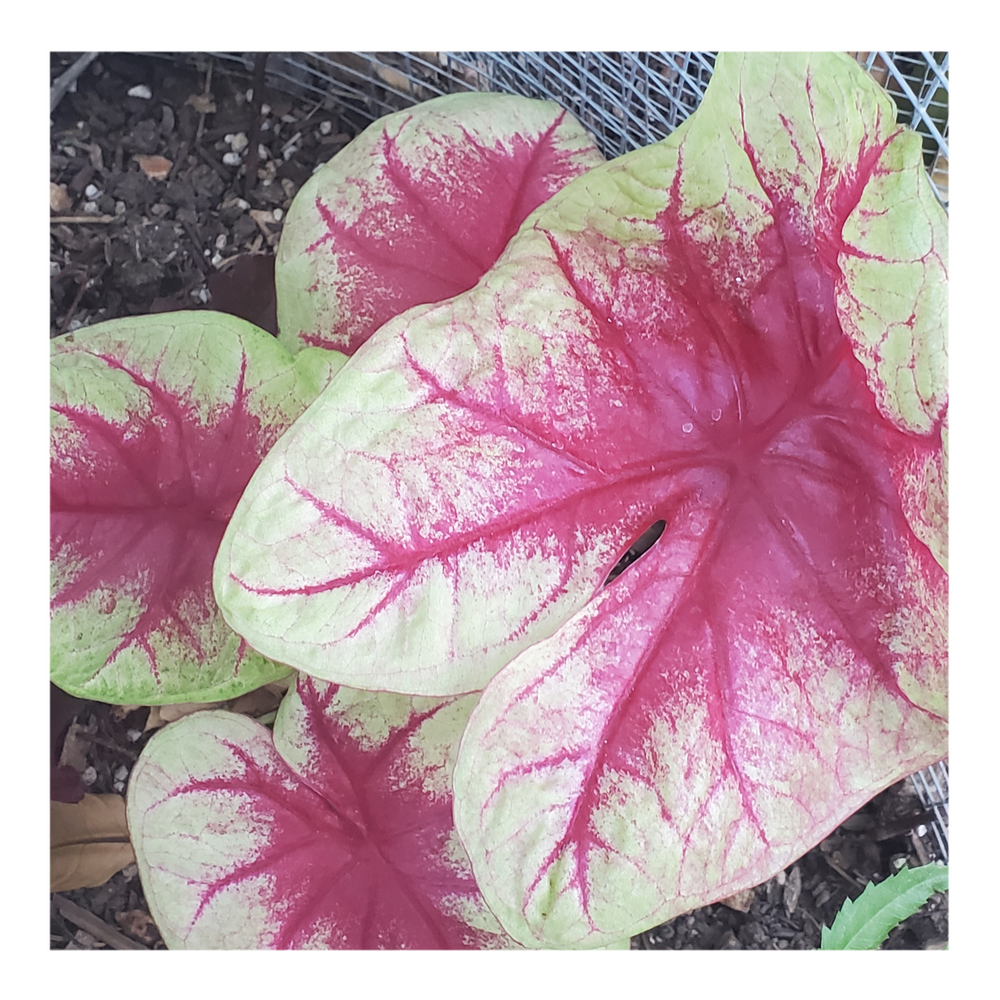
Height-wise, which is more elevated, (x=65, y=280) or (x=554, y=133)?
(x=554, y=133)

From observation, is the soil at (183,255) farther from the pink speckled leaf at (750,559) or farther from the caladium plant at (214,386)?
the pink speckled leaf at (750,559)

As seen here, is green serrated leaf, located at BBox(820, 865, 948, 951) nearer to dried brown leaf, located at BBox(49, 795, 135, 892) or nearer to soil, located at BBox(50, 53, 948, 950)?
soil, located at BBox(50, 53, 948, 950)

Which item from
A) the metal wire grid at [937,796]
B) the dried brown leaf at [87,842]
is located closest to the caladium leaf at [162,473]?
the dried brown leaf at [87,842]

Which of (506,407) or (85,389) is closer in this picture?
(506,407)
